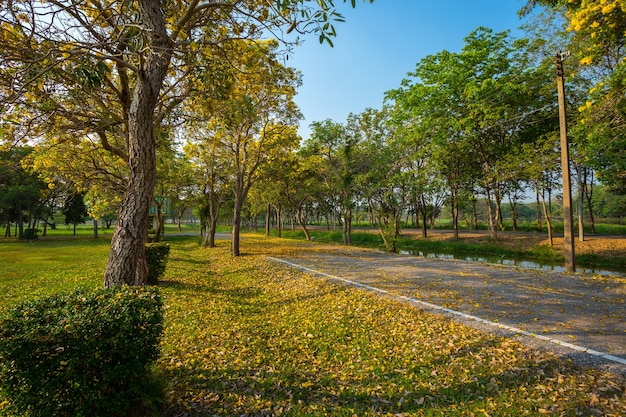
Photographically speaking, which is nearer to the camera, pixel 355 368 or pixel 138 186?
pixel 355 368

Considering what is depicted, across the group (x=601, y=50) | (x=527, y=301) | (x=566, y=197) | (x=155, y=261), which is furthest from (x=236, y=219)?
(x=601, y=50)

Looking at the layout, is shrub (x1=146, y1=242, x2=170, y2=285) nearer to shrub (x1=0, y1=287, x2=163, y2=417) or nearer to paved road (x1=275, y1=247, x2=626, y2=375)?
paved road (x1=275, y1=247, x2=626, y2=375)

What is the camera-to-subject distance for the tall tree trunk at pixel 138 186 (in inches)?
213

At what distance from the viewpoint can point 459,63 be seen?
20.6m

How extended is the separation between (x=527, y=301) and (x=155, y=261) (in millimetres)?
10796

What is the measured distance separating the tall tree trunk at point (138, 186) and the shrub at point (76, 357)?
7.36ft

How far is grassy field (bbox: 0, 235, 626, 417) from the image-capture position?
345 cm

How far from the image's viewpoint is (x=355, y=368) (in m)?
4.34

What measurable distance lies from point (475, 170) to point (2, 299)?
28.6 meters

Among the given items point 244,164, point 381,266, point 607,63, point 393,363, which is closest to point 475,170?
point 607,63

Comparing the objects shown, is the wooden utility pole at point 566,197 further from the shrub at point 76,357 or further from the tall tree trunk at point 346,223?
the tall tree trunk at point 346,223

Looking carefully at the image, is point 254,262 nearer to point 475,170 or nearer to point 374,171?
point 374,171

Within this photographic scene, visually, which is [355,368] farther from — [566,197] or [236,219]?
[236,219]

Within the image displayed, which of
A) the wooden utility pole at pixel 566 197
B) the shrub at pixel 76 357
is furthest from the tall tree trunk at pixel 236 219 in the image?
the wooden utility pole at pixel 566 197
